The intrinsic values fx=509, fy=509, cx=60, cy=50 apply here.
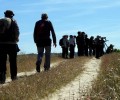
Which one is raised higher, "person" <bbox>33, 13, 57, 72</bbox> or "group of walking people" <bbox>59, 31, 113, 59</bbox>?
"person" <bbox>33, 13, 57, 72</bbox>

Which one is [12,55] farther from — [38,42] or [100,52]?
[100,52]

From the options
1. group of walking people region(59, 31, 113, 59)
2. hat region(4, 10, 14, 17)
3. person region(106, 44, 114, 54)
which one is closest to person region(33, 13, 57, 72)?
hat region(4, 10, 14, 17)

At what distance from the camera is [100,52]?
38.9 metres

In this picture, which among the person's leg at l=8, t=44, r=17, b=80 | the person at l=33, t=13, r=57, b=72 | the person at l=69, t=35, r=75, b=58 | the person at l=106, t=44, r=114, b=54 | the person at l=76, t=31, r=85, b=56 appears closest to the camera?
the person's leg at l=8, t=44, r=17, b=80

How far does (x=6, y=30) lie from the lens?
14.3 m

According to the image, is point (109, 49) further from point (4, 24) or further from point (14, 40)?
point (4, 24)

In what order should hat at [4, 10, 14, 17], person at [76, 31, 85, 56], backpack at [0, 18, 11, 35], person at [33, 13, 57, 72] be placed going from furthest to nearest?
person at [76, 31, 85, 56], person at [33, 13, 57, 72], hat at [4, 10, 14, 17], backpack at [0, 18, 11, 35]

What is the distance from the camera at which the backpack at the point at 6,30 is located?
46.6ft

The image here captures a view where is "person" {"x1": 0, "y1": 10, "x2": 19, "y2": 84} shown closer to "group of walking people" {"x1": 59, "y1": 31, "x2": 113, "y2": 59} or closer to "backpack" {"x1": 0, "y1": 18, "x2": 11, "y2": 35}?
"backpack" {"x1": 0, "y1": 18, "x2": 11, "y2": 35}

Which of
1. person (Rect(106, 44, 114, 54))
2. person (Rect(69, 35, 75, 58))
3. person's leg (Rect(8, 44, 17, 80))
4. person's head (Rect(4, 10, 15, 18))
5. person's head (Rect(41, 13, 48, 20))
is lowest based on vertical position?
person (Rect(106, 44, 114, 54))

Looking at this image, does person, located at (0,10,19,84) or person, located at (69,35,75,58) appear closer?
person, located at (0,10,19,84)

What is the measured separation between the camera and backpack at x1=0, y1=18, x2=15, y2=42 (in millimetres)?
14195

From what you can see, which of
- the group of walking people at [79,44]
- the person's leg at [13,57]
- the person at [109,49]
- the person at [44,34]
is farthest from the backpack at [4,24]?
the person at [109,49]

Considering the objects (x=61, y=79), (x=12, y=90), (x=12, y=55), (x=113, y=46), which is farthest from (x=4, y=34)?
(x=113, y=46)
